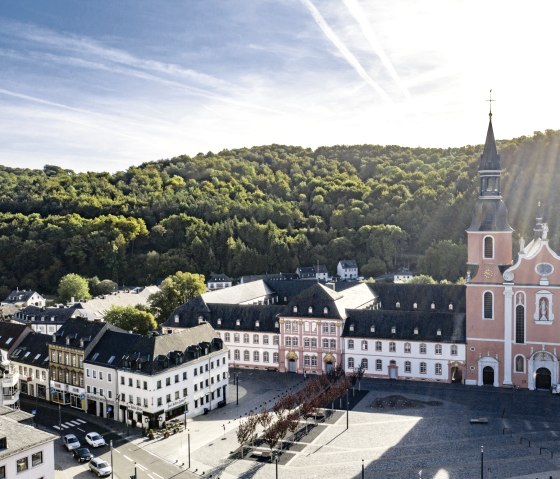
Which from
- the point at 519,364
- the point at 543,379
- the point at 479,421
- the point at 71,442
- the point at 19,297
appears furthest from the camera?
the point at 19,297

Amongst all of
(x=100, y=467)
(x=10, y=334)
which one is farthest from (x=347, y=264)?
(x=100, y=467)

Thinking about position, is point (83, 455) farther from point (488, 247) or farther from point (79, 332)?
point (488, 247)

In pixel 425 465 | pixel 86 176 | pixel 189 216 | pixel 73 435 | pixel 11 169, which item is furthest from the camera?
pixel 11 169

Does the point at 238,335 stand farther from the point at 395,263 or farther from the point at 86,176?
the point at 86,176

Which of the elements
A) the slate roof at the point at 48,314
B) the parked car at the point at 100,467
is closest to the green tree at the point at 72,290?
the slate roof at the point at 48,314

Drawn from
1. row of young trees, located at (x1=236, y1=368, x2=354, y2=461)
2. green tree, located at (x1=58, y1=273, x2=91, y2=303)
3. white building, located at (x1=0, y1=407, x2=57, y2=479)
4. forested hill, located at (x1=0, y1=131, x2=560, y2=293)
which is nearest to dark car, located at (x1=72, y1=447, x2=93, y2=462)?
white building, located at (x1=0, y1=407, x2=57, y2=479)

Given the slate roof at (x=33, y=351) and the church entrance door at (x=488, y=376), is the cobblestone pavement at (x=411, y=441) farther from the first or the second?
the slate roof at (x=33, y=351)

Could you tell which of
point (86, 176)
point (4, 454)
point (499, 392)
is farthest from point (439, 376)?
point (86, 176)

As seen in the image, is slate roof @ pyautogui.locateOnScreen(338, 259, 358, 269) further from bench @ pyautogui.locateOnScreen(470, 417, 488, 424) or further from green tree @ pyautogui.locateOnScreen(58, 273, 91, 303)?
bench @ pyautogui.locateOnScreen(470, 417, 488, 424)
